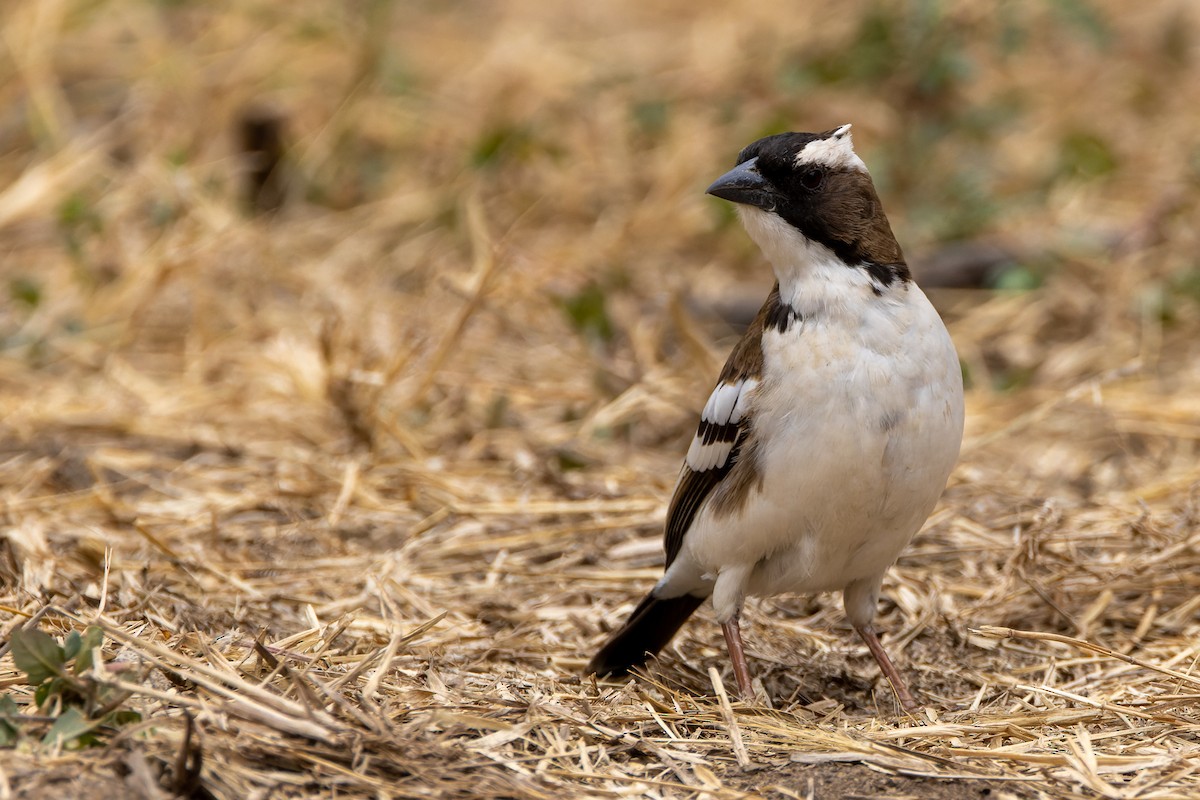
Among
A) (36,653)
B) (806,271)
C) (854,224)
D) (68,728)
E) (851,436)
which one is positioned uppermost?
(854,224)

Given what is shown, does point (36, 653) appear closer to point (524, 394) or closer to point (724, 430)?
point (724, 430)

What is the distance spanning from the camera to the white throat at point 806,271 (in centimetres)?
399

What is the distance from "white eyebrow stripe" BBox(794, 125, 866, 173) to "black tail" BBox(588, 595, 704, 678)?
1.40 meters

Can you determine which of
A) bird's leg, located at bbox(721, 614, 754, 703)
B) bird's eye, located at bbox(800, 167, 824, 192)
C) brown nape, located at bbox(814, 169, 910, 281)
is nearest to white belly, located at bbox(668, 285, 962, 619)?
brown nape, located at bbox(814, 169, 910, 281)

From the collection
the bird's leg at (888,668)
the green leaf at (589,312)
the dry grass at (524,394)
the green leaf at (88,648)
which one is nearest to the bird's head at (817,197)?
the bird's leg at (888,668)

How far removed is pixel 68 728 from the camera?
2.98 meters

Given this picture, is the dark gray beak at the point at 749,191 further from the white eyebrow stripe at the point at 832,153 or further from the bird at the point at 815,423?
the white eyebrow stripe at the point at 832,153

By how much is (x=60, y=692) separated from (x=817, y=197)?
7.92 ft

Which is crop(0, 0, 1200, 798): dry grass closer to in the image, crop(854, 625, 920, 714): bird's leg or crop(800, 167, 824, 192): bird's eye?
crop(854, 625, 920, 714): bird's leg

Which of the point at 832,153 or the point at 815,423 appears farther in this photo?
the point at 832,153

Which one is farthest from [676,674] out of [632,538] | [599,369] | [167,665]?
[599,369]

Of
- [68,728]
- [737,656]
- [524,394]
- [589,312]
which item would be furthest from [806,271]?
[524,394]

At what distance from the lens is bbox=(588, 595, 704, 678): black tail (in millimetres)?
4297

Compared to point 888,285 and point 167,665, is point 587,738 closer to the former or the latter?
point 167,665
